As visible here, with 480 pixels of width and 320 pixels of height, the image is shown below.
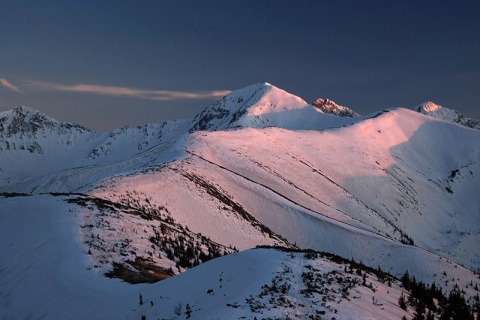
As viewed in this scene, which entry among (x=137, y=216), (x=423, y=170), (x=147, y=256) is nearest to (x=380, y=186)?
(x=423, y=170)

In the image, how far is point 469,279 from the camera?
41.0m

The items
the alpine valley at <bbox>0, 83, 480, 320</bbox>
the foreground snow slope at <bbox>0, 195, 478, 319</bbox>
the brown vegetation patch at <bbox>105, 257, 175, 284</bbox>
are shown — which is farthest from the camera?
the brown vegetation patch at <bbox>105, 257, 175, 284</bbox>

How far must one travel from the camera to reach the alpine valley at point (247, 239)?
14812mm

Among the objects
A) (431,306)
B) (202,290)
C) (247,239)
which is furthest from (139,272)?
(247,239)

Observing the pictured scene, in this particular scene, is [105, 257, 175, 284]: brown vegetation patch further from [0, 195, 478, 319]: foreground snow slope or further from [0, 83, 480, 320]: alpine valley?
[0, 195, 478, 319]: foreground snow slope

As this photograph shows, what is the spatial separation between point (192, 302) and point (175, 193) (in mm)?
42452

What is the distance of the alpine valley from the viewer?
14812 millimetres

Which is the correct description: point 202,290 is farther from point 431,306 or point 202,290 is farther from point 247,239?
point 247,239

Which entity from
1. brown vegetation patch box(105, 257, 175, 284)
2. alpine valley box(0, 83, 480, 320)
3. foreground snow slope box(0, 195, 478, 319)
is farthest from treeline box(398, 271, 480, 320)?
brown vegetation patch box(105, 257, 175, 284)

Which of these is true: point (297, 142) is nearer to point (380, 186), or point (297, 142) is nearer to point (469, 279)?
point (380, 186)

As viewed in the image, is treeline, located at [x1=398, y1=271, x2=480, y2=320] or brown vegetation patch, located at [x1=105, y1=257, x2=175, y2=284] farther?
brown vegetation patch, located at [x1=105, y1=257, x2=175, y2=284]

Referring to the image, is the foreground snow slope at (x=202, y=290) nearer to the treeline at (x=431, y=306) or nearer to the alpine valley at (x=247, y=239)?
the alpine valley at (x=247, y=239)

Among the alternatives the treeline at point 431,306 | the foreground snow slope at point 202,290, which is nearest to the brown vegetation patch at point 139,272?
the foreground snow slope at point 202,290

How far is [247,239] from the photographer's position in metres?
49.2
